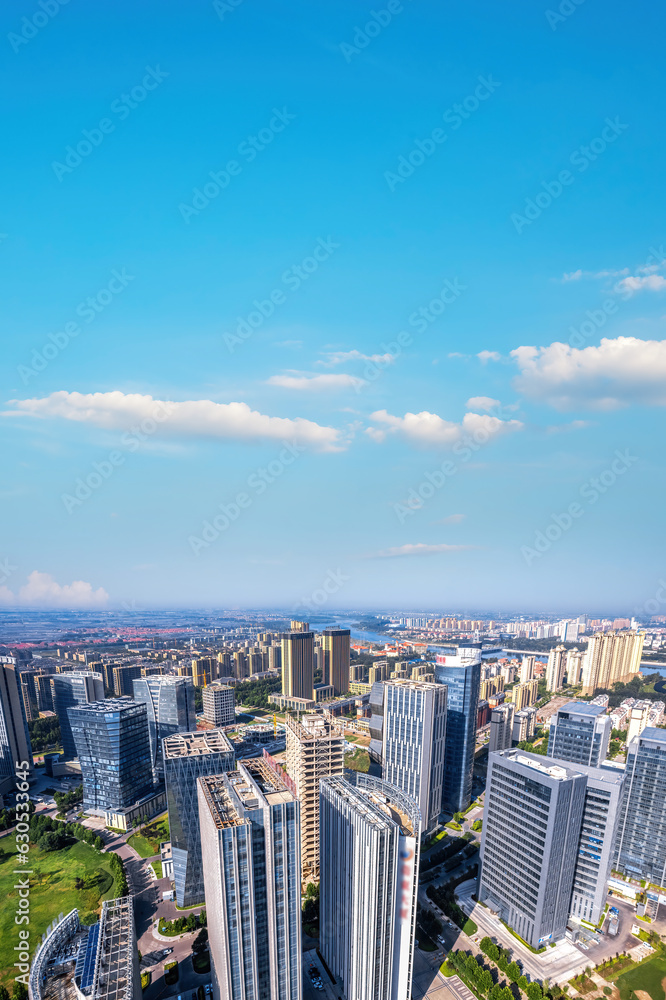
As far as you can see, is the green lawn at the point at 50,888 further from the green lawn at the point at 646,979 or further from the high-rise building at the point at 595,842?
the green lawn at the point at 646,979

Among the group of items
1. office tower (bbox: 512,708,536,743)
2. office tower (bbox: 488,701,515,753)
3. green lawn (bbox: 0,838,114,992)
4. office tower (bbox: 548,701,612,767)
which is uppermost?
office tower (bbox: 548,701,612,767)

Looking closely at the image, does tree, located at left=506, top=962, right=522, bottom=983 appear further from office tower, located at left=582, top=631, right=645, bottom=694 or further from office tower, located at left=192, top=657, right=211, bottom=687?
office tower, located at left=582, top=631, right=645, bottom=694

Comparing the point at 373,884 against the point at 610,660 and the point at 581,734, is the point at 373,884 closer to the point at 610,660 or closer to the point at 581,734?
the point at 581,734

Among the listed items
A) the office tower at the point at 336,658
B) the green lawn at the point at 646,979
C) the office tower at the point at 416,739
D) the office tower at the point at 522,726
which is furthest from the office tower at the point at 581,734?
the office tower at the point at 336,658

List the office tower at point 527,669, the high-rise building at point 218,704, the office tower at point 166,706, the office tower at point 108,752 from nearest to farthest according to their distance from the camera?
1. the office tower at point 108,752
2. the office tower at point 166,706
3. the high-rise building at point 218,704
4. the office tower at point 527,669

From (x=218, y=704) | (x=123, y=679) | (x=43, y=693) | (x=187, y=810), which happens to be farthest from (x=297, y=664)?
(x=187, y=810)

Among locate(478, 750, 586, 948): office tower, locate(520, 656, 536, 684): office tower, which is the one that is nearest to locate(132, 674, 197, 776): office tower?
locate(478, 750, 586, 948): office tower

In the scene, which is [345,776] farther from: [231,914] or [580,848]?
[580,848]
